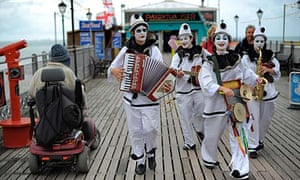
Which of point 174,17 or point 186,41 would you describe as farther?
point 174,17

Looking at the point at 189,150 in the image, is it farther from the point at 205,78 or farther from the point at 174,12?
the point at 174,12

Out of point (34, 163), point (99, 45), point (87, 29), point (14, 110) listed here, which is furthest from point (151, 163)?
point (87, 29)

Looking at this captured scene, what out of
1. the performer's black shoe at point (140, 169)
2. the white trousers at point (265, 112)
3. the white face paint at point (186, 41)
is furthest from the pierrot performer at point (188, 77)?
the performer's black shoe at point (140, 169)

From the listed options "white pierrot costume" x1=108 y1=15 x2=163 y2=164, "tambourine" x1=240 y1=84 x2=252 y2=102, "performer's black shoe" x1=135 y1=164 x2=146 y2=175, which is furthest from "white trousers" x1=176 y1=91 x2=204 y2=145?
"tambourine" x1=240 y1=84 x2=252 y2=102

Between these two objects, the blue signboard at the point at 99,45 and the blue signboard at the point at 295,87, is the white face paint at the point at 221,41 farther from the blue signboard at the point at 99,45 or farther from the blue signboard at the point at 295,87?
the blue signboard at the point at 99,45

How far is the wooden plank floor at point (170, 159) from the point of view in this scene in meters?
4.58

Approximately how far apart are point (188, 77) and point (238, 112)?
126 centimetres

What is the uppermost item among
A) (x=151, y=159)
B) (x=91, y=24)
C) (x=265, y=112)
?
(x=91, y=24)

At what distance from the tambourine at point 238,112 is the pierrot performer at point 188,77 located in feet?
3.74

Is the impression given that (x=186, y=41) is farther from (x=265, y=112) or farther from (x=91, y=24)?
(x=91, y=24)

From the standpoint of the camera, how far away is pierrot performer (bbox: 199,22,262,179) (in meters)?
4.33

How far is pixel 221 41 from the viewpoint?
173 inches

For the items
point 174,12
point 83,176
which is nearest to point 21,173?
point 83,176

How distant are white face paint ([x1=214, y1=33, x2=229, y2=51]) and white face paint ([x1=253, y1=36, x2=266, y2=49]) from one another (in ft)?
2.80
